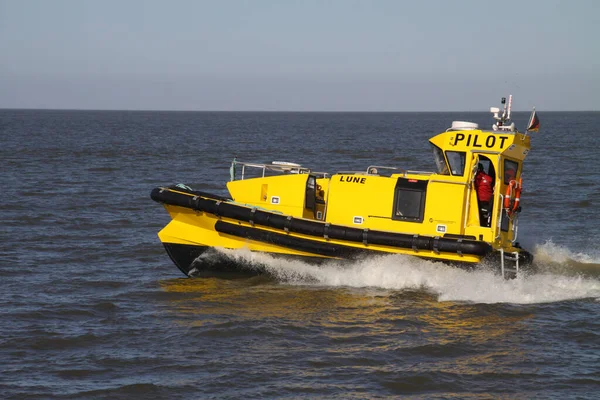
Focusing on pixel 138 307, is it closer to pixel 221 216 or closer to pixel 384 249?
pixel 221 216

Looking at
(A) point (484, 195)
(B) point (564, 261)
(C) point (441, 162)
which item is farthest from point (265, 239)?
(B) point (564, 261)

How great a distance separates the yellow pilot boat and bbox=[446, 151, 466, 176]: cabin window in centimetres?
2

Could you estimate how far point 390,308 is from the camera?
12133 mm

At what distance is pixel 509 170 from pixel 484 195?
2.07ft

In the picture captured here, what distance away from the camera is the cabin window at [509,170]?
13.0 m

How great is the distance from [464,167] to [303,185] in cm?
247

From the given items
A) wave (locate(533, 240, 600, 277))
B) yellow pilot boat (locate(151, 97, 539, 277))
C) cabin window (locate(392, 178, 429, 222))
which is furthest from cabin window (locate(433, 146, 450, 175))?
wave (locate(533, 240, 600, 277))

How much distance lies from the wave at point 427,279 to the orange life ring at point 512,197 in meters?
1.00

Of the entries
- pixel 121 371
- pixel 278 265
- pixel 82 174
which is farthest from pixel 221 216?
pixel 82 174

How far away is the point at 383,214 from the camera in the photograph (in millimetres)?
13047

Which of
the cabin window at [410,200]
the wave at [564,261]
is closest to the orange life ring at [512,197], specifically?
the cabin window at [410,200]

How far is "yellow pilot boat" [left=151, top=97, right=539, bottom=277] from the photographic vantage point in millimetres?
12625

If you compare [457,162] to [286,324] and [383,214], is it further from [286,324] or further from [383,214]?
[286,324]

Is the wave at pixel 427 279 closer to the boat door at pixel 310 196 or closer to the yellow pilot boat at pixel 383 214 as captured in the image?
the yellow pilot boat at pixel 383 214
